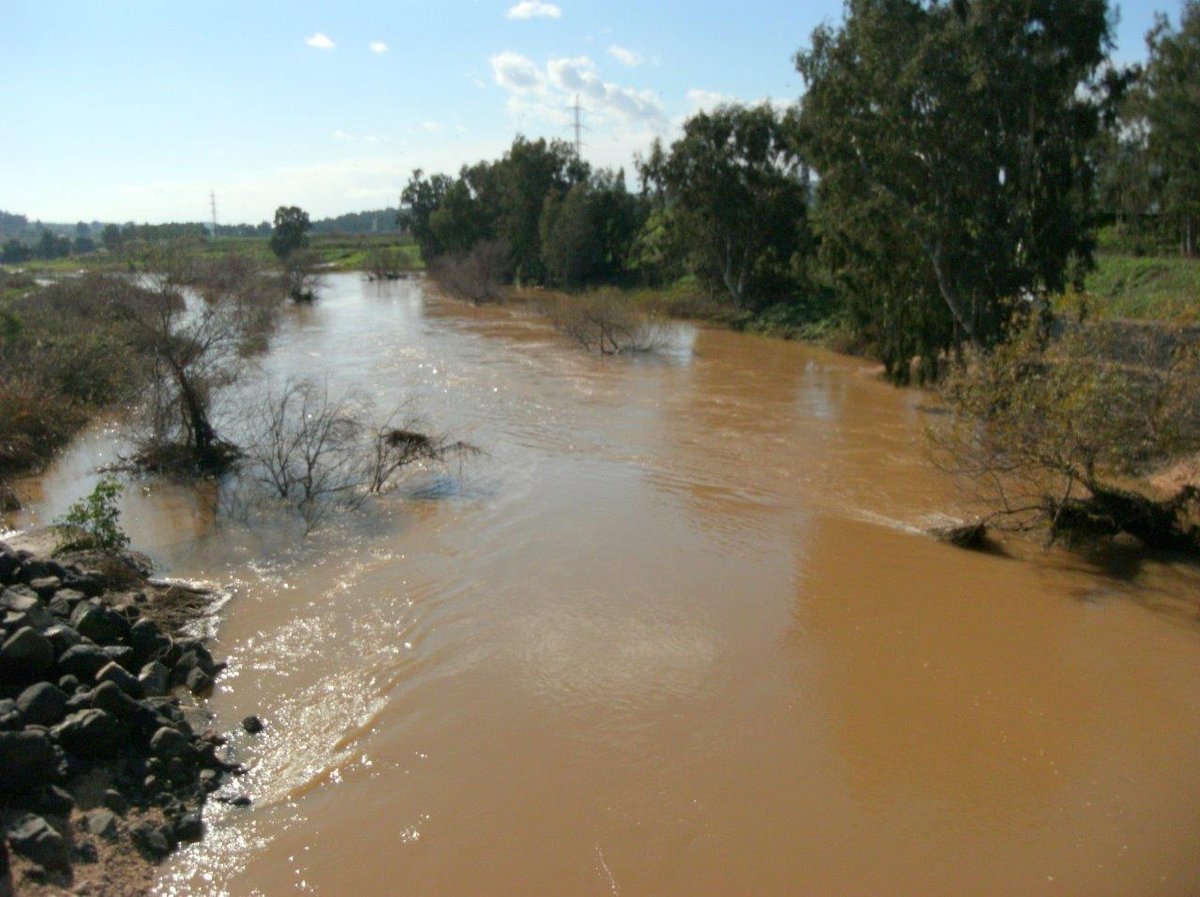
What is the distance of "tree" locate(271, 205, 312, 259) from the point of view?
3152 inches

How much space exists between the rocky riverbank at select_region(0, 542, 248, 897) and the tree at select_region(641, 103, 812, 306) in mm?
33876

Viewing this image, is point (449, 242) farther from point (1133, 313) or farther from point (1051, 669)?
point (1051, 669)

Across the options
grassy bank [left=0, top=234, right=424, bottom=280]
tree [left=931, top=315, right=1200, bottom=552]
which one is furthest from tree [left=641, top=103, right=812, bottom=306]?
tree [left=931, top=315, right=1200, bottom=552]

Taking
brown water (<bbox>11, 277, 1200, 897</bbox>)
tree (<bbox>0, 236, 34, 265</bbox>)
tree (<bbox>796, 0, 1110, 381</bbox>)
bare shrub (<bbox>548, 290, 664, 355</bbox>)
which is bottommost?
brown water (<bbox>11, 277, 1200, 897</bbox>)

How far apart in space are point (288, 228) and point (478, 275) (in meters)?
33.9

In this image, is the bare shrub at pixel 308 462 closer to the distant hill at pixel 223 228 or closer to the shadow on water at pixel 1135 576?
the shadow on water at pixel 1135 576

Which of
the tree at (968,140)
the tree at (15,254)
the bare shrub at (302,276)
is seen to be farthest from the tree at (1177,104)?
the tree at (15,254)

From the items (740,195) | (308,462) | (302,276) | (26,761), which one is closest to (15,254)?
Result: (302,276)

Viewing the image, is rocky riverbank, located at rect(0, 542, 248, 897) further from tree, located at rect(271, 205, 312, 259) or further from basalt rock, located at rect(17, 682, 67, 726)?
tree, located at rect(271, 205, 312, 259)

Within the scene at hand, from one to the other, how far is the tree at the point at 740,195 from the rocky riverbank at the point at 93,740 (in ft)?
111

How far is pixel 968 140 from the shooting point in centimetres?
2281

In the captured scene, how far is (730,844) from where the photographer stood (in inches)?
323

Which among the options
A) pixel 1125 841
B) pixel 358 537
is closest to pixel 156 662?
pixel 358 537

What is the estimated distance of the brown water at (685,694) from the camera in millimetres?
8052
